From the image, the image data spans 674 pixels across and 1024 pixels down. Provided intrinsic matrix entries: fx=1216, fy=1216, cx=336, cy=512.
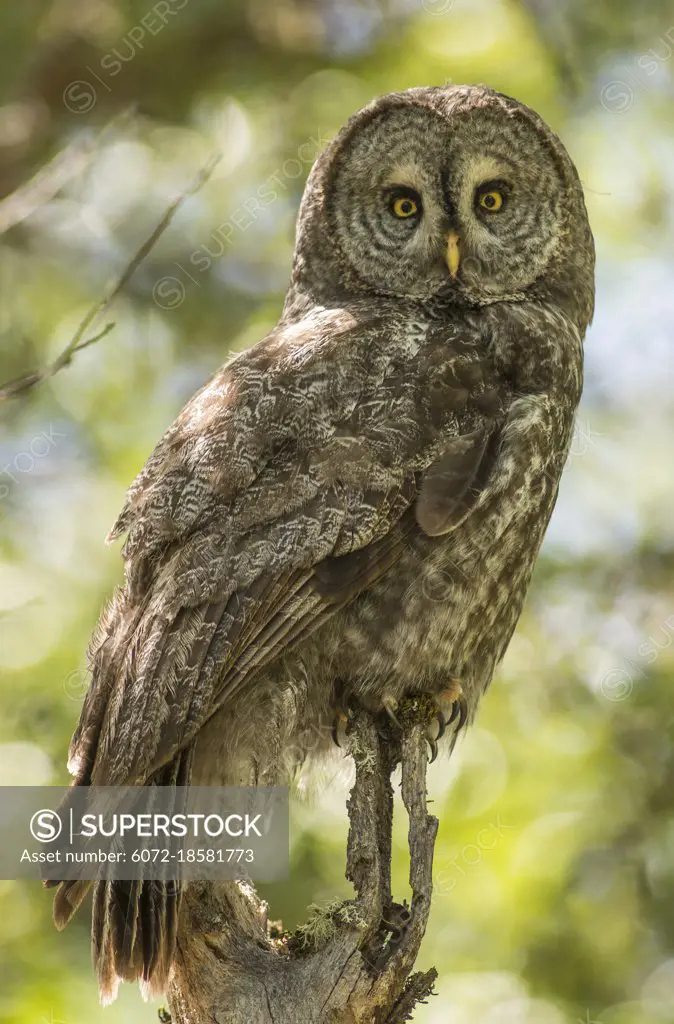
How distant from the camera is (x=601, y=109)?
6.94 metres

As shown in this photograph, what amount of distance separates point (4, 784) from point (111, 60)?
4.45 m

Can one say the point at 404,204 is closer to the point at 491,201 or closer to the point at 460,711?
the point at 491,201

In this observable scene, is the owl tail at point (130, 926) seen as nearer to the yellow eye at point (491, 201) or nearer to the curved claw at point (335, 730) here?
the curved claw at point (335, 730)

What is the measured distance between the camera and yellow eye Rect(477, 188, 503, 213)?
13.9 ft

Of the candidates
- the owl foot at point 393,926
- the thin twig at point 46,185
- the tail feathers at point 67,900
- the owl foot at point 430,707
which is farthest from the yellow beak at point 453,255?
the tail feathers at point 67,900

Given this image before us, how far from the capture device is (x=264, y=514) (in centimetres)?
353

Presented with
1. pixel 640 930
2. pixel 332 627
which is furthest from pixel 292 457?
pixel 640 930

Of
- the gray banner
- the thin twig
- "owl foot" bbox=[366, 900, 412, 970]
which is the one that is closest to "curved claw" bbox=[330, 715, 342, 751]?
the gray banner

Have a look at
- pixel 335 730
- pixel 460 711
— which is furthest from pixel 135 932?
pixel 460 711

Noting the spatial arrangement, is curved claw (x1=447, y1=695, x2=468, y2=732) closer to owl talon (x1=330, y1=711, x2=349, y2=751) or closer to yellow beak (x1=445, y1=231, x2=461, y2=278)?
owl talon (x1=330, y1=711, x2=349, y2=751)

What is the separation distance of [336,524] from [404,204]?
1.39 meters

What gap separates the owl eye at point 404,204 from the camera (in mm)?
4250

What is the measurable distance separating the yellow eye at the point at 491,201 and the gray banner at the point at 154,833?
2.12 m

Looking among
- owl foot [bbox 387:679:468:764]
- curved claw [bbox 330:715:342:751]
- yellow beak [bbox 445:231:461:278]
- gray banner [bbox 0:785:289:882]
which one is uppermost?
yellow beak [bbox 445:231:461:278]
